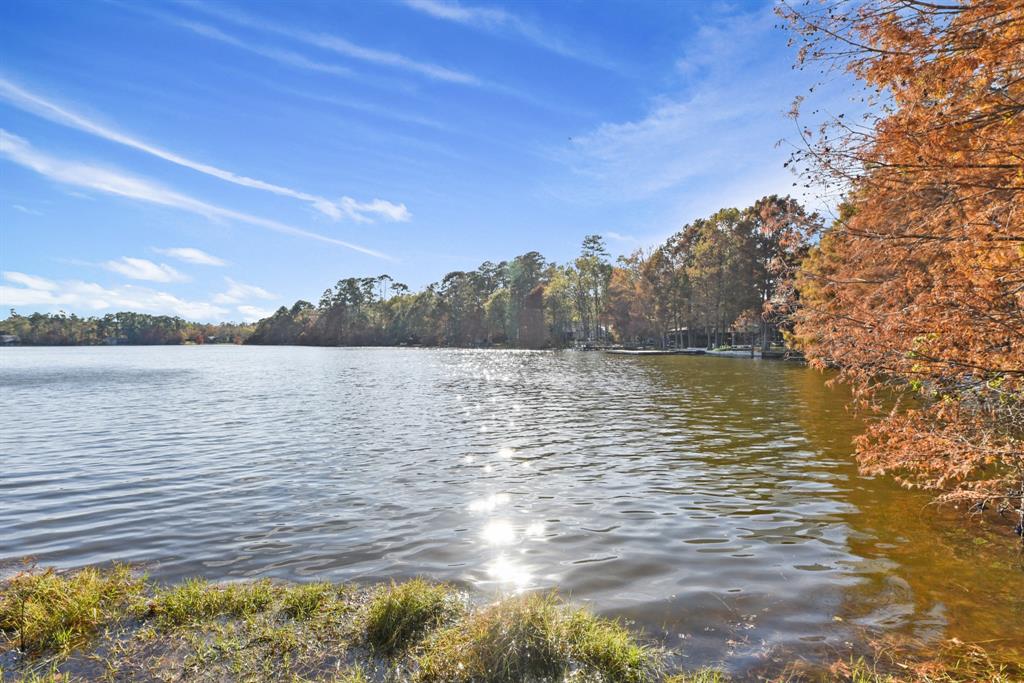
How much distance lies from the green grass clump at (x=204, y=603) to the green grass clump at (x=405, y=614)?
4.74 ft

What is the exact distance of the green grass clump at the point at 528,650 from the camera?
453 centimetres

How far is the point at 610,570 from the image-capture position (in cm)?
736

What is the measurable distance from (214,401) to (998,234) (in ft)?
104

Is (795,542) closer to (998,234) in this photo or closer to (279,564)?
(998,234)

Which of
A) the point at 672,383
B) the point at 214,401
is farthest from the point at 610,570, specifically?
the point at 672,383

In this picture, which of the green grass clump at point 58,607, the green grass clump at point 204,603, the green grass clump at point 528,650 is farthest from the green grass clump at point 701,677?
the green grass clump at point 58,607

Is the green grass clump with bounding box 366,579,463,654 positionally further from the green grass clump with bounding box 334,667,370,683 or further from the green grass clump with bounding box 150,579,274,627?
the green grass clump with bounding box 150,579,274,627

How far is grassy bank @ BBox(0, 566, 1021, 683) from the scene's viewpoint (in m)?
4.58

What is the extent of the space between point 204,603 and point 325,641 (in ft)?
5.94

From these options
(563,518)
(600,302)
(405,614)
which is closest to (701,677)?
(405,614)

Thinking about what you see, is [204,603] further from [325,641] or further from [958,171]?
[958,171]

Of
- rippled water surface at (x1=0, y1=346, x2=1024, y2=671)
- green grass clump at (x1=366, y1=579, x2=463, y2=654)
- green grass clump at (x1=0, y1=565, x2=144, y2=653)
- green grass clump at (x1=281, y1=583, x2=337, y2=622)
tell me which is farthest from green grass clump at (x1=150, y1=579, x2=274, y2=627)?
green grass clump at (x1=366, y1=579, x2=463, y2=654)

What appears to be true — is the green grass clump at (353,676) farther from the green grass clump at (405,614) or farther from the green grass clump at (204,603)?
the green grass clump at (204,603)

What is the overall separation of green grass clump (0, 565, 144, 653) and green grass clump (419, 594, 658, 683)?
3689mm
